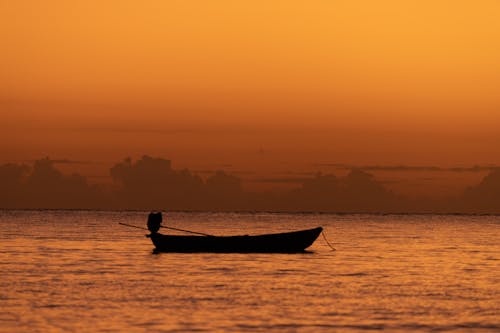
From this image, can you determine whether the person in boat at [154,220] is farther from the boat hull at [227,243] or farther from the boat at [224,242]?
the boat hull at [227,243]

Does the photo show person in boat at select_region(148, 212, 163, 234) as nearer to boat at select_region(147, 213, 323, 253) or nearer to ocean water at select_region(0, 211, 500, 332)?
boat at select_region(147, 213, 323, 253)

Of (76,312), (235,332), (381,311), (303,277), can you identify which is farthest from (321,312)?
(303,277)

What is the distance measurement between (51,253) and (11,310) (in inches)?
1465

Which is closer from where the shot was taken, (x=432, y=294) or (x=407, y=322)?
(x=407, y=322)

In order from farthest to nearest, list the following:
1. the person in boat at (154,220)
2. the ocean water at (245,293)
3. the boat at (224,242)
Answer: the boat at (224,242) → the person in boat at (154,220) → the ocean water at (245,293)

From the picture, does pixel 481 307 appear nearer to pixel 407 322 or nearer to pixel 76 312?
pixel 407 322

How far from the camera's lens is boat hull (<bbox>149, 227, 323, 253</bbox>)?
67312 millimetres

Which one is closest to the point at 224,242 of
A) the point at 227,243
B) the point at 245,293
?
the point at 227,243

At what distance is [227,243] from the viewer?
6738 centimetres

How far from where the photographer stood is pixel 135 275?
54.2 m

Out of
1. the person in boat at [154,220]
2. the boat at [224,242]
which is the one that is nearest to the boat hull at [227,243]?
the boat at [224,242]

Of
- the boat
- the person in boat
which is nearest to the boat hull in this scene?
the boat

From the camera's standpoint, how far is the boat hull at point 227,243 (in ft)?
221

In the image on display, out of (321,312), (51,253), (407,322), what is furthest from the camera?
(51,253)
